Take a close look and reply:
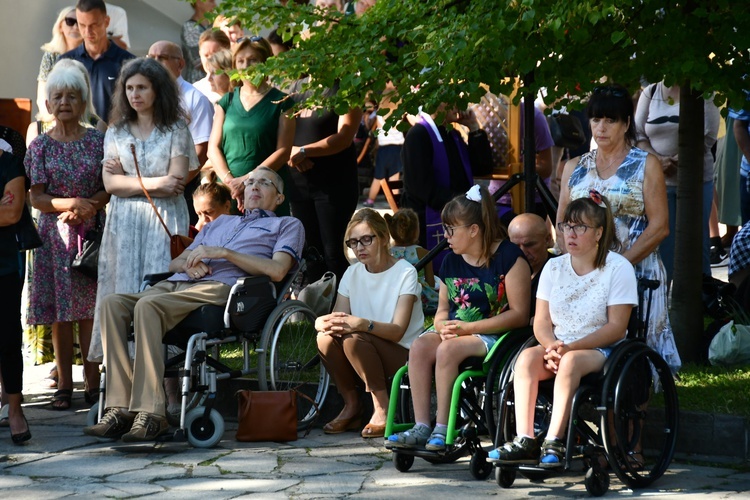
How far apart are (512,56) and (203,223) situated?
2540mm

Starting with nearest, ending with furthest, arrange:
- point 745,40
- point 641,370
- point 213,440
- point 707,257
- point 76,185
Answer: point 641,370
point 745,40
point 213,440
point 76,185
point 707,257

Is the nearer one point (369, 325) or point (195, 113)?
point (369, 325)

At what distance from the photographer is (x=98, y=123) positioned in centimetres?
864

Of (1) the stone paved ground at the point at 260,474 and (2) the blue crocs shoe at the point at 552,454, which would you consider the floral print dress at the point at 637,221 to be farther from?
(2) the blue crocs shoe at the point at 552,454

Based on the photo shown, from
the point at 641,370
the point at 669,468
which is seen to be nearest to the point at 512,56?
the point at 641,370

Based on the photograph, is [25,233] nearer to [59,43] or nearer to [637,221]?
[637,221]

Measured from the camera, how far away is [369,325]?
7.09 metres

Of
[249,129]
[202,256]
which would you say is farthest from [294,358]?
[249,129]

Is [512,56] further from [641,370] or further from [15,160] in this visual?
[15,160]

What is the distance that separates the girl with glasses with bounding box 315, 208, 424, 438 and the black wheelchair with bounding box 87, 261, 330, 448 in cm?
25

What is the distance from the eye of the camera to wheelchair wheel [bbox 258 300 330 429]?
725cm

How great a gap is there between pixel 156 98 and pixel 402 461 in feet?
9.81

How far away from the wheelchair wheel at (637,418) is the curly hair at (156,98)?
11.2 feet

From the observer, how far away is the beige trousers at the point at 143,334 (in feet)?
23.0
